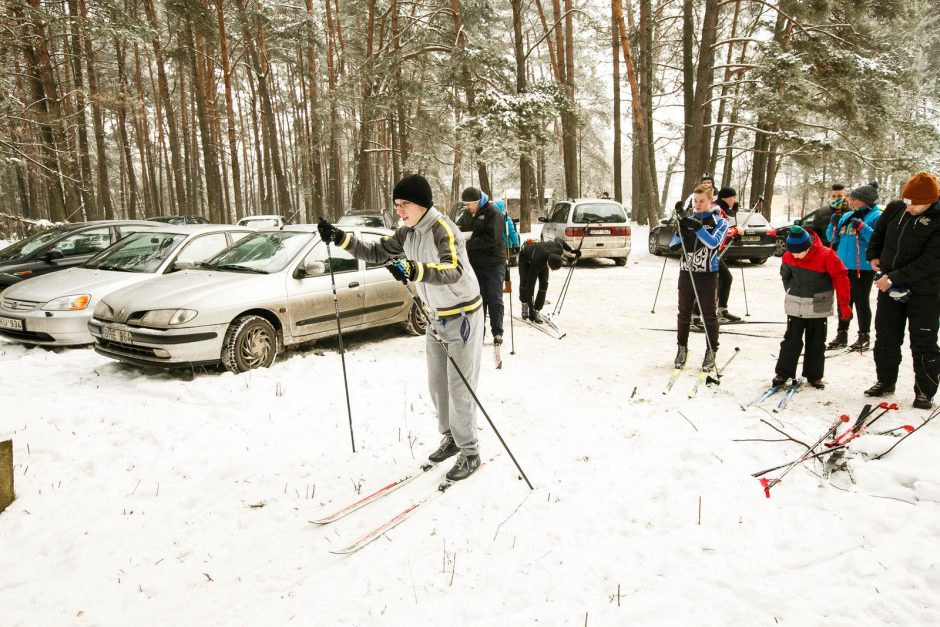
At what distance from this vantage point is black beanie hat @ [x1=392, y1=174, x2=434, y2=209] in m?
3.52

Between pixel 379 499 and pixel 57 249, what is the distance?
849 centimetres

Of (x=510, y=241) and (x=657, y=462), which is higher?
(x=510, y=241)

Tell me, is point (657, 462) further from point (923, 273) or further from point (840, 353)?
point (840, 353)

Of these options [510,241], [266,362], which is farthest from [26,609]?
[510,241]

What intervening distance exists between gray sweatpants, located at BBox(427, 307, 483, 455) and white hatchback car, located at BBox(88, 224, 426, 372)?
174 cm

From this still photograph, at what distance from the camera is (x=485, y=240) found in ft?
22.2

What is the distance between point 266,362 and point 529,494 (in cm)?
392

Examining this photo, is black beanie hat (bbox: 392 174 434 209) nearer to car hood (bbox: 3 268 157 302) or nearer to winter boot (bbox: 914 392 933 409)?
winter boot (bbox: 914 392 933 409)

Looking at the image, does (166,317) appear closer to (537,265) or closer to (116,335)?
(116,335)

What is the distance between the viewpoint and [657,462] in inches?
151

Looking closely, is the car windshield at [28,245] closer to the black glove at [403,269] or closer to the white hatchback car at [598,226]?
the black glove at [403,269]

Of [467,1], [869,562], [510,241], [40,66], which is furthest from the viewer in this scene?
[467,1]

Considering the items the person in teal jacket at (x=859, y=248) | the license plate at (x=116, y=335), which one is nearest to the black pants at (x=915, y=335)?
the person in teal jacket at (x=859, y=248)

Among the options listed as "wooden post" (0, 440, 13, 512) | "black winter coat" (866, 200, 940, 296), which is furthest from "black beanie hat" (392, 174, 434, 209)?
"black winter coat" (866, 200, 940, 296)
